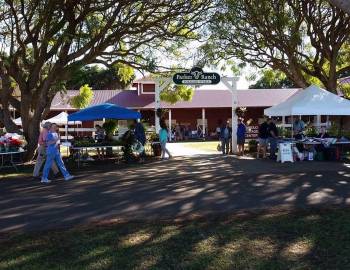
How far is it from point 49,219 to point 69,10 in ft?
35.6

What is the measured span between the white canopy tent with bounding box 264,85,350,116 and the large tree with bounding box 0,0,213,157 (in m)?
5.02

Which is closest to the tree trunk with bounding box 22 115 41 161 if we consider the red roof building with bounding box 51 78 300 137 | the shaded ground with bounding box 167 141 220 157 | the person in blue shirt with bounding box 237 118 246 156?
the shaded ground with bounding box 167 141 220 157

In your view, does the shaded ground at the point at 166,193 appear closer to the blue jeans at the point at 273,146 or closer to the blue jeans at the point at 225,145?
the blue jeans at the point at 273,146

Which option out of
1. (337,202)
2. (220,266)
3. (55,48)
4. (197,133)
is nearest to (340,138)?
(337,202)

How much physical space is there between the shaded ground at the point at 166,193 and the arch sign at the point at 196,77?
6.82m

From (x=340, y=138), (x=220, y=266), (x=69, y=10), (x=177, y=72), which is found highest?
(x=69, y=10)

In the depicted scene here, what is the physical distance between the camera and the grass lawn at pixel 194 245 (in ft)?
19.6

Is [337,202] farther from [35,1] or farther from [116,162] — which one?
[35,1]

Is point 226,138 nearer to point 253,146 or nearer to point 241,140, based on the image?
point 241,140

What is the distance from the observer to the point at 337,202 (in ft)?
30.5

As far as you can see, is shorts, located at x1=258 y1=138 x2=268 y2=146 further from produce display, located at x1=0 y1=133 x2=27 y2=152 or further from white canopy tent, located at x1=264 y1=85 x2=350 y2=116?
produce display, located at x1=0 y1=133 x2=27 y2=152

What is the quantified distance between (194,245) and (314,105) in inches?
495

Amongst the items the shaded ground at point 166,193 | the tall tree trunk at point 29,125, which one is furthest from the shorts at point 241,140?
the tall tree trunk at point 29,125

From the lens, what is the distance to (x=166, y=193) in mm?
10695
